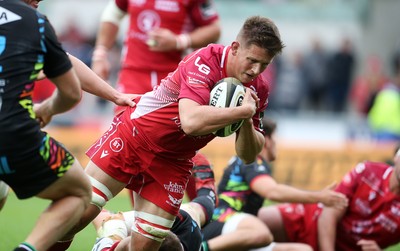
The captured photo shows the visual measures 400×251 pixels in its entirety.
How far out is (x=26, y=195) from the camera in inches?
188

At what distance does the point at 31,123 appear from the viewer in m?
4.68

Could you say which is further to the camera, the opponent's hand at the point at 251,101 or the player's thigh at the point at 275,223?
the player's thigh at the point at 275,223

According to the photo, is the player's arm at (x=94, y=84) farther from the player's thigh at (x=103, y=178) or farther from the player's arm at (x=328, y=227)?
the player's arm at (x=328, y=227)

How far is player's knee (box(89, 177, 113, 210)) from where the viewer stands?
5754 mm

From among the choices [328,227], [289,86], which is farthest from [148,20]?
[289,86]

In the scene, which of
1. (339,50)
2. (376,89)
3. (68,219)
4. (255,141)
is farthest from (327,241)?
(339,50)

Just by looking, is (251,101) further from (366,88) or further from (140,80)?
(366,88)

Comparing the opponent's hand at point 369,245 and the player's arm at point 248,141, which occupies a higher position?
the player's arm at point 248,141

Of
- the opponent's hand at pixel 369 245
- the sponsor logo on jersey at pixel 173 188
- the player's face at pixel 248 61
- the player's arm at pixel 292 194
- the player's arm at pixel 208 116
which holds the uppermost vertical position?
the player's face at pixel 248 61

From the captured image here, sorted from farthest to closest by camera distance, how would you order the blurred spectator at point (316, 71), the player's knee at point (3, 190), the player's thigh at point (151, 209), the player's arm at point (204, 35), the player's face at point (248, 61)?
the blurred spectator at point (316, 71), the player's arm at point (204, 35), the player's thigh at point (151, 209), the player's face at point (248, 61), the player's knee at point (3, 190)

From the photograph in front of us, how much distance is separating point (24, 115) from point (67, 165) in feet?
1.31

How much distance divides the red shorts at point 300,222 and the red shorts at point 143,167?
6.68 ft

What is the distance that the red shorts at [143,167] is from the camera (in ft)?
19.1

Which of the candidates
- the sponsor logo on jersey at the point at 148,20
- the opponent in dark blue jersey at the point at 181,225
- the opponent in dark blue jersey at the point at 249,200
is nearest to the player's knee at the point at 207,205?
the opponent in dark blue jersey at the point at 181,225
